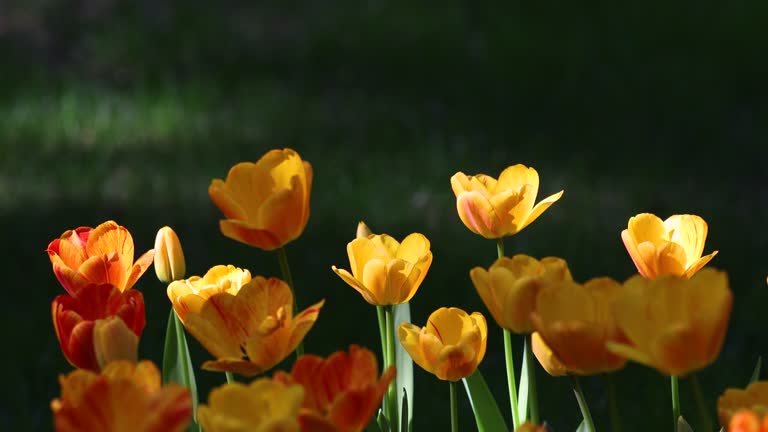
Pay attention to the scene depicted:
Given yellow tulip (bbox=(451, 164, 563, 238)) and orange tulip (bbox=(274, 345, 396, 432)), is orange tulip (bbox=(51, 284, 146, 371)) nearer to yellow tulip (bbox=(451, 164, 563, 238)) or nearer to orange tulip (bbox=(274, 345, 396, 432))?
orange tulip (bbox=(274, 345, 396, 432))

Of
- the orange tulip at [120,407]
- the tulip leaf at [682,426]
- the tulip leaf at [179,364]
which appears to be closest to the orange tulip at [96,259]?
the tulip leaf at [179,364]

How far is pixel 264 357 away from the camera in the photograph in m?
1.19

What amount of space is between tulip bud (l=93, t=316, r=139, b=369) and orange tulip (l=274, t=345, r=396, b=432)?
0.63 feet

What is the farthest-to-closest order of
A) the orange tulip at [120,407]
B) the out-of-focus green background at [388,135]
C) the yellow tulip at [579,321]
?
the out-of-focus green background at [388,135] → the yellow tulip at [579,321] → the orange tulip at [120,407]

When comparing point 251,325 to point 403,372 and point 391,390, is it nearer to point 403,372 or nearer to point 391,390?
point 391,390

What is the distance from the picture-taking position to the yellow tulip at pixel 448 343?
1316 millimetres

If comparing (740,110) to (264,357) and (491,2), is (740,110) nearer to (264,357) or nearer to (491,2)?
(491,2)

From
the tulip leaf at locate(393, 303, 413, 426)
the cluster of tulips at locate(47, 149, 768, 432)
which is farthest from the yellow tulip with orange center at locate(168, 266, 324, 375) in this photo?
the tulip leaf at locate(393, 303, 413, 426)

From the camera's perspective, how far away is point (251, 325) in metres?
1.23

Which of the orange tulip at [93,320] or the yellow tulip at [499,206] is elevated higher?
the yellow tulip at [499,206]

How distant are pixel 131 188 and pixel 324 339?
1208mm

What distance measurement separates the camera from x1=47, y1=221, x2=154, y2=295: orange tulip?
1.33 m

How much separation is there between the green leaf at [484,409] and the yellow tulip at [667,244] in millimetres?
251

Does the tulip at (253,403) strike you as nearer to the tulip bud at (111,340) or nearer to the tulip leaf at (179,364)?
the tulip bud at (111,340)
